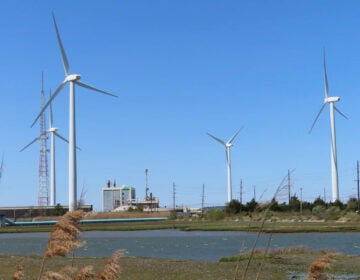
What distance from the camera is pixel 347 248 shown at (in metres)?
47.6

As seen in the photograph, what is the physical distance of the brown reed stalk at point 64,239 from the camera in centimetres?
584

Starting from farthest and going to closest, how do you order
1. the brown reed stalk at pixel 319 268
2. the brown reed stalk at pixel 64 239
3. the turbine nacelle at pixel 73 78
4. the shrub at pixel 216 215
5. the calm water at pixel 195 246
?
the shrub at pixel 216 215, the turbine nacelle at pixel 73 78, the calm water at pixel 195 246, the brown reed stalk at pixel 319 268, the brown reed stalk at pixel 64 239

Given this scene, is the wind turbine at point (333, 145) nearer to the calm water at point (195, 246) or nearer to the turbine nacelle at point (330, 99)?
the turbine nacelle at point (330, 99)

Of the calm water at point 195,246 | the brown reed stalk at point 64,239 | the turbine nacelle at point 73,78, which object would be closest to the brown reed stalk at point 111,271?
the brown reed stalk at point 64,239

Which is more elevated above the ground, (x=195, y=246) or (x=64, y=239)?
(x=64, y=239)

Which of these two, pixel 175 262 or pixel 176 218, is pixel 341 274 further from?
pixel 176 218

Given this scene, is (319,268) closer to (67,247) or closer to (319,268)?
(319,268)

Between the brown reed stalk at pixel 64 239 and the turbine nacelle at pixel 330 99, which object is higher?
the turbine nacelle at pixel 330 99

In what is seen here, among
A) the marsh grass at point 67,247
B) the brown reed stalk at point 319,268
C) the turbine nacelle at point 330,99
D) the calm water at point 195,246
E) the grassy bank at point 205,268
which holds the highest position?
the turbine nacelle at point 330,99

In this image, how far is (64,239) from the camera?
5914 millimetres

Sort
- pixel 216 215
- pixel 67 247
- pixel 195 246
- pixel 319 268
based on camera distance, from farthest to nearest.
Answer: pixel 216 215
pixel 195 246
pixel 319 268
pixel 67 247

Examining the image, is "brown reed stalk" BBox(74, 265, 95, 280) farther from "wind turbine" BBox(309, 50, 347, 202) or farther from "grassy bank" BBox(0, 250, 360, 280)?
"wind turbine" BBox(309, 50, 347, 202)

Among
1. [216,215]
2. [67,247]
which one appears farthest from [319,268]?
[216,215]

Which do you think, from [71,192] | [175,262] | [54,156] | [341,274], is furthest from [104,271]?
[54,156]
